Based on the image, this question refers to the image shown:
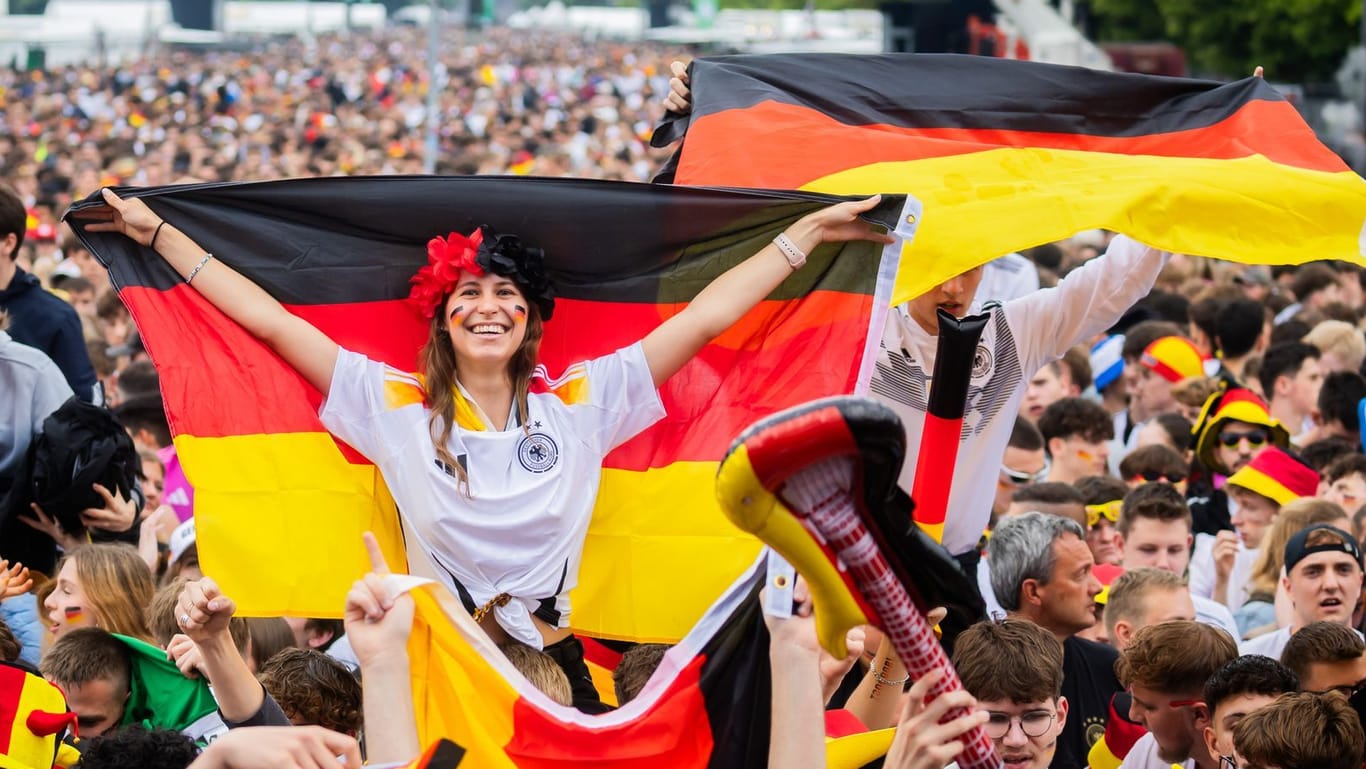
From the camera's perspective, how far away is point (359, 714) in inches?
215

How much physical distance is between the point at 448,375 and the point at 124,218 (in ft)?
3.12

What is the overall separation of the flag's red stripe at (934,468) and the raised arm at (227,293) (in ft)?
5.82

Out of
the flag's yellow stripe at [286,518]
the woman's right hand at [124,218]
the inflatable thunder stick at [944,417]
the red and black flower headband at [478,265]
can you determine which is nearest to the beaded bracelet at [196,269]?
the woman's right hand at [124,218]

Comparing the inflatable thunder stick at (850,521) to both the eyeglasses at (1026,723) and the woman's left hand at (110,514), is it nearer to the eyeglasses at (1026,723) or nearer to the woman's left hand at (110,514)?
the eyeglasses at (1026,723)

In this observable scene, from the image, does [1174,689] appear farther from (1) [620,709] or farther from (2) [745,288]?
(1) [620,709]

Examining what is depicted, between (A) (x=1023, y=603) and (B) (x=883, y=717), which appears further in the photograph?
(A) (x=1023, y=603)

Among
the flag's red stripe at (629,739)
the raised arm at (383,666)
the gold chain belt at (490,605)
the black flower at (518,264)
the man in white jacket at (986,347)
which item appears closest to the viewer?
the raised arm at (383,666)

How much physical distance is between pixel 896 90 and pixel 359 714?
101 inches

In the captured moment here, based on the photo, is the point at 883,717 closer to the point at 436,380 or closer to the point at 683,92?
the point at 436,380

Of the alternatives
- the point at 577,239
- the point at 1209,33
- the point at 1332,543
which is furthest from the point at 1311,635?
the point at 1209,33

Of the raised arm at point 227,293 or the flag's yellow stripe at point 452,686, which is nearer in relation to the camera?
the flag's yellow stripe at point 452,686

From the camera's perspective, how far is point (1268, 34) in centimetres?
3569

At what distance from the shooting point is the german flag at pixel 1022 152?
577cm

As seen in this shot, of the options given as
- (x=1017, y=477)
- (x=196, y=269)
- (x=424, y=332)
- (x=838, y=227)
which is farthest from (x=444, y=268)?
(x=1017, y=477)
